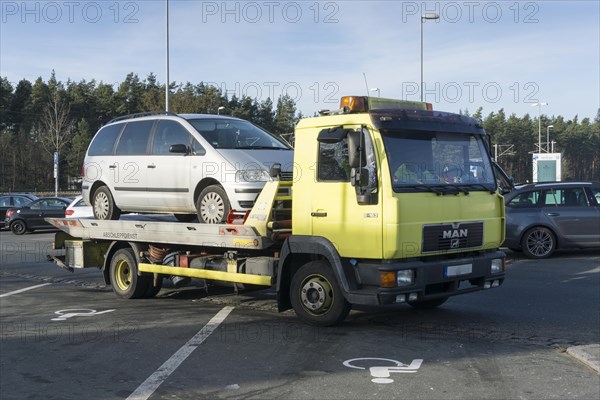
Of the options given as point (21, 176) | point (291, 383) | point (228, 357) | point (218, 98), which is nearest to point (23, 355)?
point (228, 357)

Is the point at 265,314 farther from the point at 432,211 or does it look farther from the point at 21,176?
the point at 21,176

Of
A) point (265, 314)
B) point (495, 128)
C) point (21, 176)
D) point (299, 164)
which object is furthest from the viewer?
point (495, 128)

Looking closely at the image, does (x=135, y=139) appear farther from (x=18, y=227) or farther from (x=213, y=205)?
(x=18, y=227)

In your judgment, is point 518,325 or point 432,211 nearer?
point 432,211

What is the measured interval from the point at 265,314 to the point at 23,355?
3.18 m

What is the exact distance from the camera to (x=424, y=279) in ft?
23.5

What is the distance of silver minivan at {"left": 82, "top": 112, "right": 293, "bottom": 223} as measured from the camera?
8.59 meters

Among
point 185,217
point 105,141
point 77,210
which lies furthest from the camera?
point 77,210

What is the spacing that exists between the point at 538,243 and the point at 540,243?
0.04m

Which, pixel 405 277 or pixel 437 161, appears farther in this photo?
pixel 437 161

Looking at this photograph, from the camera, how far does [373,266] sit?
7.10 m

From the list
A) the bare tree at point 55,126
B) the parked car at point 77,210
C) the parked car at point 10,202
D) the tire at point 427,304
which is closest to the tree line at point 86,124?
the bare tree at point 55,126

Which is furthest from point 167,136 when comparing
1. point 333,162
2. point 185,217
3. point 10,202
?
point 10,202

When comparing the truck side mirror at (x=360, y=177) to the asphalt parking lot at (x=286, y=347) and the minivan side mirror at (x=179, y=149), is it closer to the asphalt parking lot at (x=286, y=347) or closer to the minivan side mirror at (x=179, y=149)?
the asphalt parking lot at (x=286, y=347)
